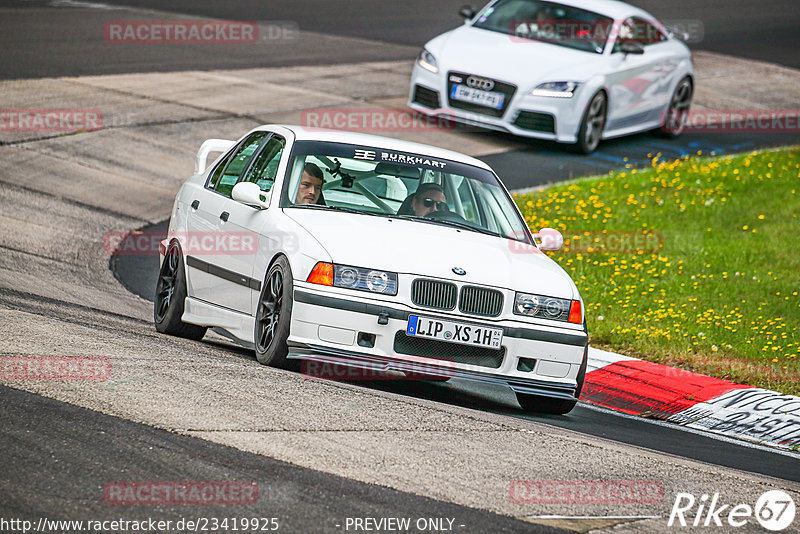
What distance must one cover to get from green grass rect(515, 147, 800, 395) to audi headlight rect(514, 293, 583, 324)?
233 centimetres

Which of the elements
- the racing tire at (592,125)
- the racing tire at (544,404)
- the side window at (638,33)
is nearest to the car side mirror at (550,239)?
the racing tire at (544,404)

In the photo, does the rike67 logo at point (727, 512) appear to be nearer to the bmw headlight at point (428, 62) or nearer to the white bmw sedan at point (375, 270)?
the white bmw sedan at point (375, 270)

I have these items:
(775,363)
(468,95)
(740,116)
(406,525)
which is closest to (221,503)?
(406,525)

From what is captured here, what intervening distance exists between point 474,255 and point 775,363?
10.7 ft

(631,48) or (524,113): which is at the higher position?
(631,48)

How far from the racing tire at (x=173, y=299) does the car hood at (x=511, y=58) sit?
29.8ft

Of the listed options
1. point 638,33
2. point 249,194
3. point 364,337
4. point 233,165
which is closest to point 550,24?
point 638,33

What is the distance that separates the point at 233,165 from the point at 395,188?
131 centimetres

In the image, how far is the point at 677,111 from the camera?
67.9ft

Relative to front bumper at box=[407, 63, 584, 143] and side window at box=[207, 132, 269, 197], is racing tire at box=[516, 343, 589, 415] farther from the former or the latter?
front bumper at box=[407, 63, 584, 143]

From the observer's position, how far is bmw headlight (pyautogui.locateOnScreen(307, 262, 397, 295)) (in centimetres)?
766

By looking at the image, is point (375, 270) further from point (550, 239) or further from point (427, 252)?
point (550, 239)

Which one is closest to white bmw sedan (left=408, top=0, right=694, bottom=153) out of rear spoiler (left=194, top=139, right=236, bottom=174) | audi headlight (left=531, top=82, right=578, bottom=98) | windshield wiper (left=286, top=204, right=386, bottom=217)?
audi headlight (left=531, top=82, right=578, bottom=98)

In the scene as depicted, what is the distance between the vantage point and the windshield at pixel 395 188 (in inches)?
344
